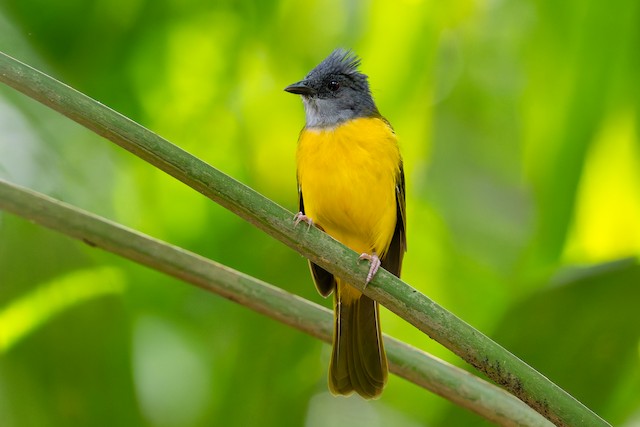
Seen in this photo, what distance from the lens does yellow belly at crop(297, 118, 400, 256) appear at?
230cm

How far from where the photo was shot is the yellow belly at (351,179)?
2303 mm

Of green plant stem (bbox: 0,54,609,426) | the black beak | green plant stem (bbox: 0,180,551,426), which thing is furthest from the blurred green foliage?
green plant stem (bbox: 0,54,609,426)

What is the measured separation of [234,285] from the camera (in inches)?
60.8

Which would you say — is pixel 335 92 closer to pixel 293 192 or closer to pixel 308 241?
pixel 293 192

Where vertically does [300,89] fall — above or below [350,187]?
above

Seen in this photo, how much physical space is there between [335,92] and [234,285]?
1.21m

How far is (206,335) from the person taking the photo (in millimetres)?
2008

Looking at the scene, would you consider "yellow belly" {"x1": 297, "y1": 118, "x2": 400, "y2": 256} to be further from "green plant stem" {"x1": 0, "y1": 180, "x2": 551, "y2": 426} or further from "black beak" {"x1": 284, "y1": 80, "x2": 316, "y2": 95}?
"green plant stem" {"x1": 0, "y1": 180, "x2": 551, "y2": 426}

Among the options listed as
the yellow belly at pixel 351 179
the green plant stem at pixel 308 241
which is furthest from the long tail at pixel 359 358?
the green plant stem at pixel 308 241

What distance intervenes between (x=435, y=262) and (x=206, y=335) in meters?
0.65

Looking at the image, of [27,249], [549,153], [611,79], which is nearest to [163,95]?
[27,249]

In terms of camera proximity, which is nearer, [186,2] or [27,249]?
[27,249]

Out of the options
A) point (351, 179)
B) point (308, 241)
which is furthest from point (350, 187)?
point (308, 241)

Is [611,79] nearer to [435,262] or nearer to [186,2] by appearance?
[435,262]
